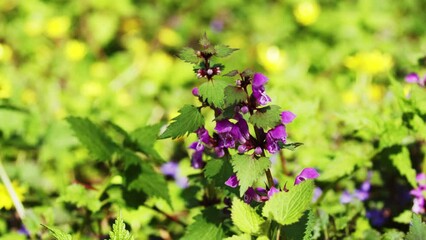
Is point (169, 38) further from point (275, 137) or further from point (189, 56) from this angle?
point (275, 137)

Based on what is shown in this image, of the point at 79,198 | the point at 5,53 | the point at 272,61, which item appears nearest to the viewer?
the point at 79,198

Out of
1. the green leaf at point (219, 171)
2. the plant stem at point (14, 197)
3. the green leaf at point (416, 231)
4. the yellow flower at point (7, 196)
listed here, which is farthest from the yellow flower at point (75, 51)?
the green leaf at point (416, 231)

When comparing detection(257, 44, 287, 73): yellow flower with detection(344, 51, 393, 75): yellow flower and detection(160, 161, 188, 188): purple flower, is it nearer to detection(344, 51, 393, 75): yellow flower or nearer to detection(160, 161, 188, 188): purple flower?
detection(344, 51, 393, 75): yellow flower

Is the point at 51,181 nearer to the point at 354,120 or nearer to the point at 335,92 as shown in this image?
the point at 354,120

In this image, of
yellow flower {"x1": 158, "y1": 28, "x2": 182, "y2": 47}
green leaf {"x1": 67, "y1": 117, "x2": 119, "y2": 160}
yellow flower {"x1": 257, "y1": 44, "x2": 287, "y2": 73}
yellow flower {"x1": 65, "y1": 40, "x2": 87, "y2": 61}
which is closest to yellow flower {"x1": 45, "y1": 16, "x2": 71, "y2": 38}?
yellow flower {"x1": 65, "y1": 40, "x2": 87, "y2": 61}

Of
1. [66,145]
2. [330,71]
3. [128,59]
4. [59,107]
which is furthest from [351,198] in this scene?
[128,59]

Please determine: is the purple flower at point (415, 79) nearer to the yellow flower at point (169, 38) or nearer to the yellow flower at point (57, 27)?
the yellow flower at point (169, 38)

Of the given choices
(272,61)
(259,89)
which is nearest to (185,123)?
(259,89)

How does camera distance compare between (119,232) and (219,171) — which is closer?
(119,232)
